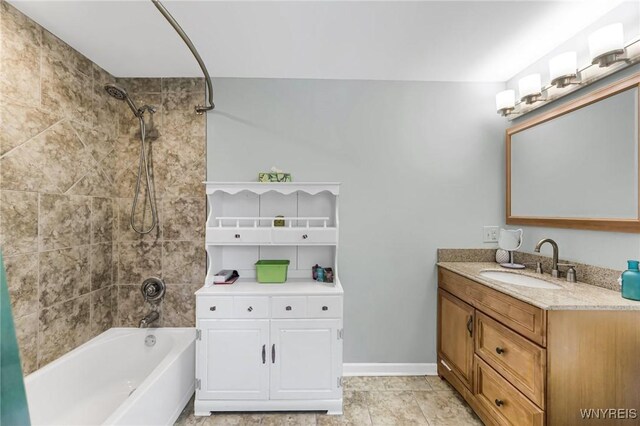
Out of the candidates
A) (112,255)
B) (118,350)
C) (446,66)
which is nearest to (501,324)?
(446,66)

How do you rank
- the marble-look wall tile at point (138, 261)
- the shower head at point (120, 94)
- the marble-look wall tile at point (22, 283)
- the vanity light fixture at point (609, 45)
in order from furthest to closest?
the marble-look wall tile at point (138, 261), the shower head at point (120, 94), the marble-look wall tile at point (22, 283), the vanity light fixture at point (609, 45)

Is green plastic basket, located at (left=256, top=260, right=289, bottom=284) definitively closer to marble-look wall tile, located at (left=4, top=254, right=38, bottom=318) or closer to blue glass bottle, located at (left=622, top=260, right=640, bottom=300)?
marble-look wall tile, located at (left=4, top=254, right=38, bottom=318)

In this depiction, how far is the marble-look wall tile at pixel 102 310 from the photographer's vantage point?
2023 mm

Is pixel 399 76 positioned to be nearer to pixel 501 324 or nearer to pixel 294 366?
pixel 501 324

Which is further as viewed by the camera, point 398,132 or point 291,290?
point 398,132

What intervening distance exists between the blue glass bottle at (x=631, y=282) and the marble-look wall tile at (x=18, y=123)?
10.3 ft

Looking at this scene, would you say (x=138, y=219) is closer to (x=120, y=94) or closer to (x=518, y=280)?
(x=120, y=94)

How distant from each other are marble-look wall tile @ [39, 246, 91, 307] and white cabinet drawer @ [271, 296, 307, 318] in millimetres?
1330

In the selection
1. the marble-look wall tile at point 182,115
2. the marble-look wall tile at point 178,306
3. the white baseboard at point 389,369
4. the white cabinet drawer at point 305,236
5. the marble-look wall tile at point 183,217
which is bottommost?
the white baseboard at point 389,369

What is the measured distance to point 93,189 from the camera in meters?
2.01

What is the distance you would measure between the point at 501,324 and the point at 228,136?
225 cm

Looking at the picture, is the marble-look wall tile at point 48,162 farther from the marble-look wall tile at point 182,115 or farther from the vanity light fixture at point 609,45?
the vanity light fixture at point 609,45

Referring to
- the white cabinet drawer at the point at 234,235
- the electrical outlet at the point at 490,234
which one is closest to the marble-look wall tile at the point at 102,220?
the white cabinet drawer at the point at 234,235

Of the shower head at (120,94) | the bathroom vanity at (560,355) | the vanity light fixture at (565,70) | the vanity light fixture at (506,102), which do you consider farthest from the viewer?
the vanity light fixture at (506,102)
